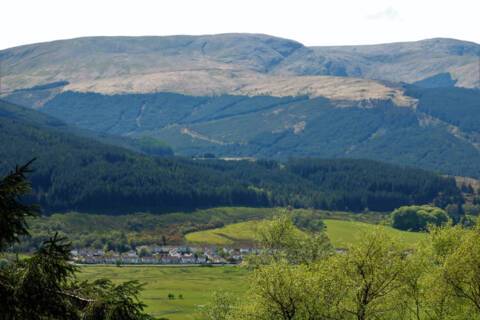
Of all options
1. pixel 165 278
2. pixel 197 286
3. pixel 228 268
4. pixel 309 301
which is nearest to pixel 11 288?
pixel 309 301

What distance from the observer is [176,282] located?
6476 inches

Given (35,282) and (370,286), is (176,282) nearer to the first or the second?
(370,286)

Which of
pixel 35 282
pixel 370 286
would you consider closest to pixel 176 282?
pixel 370 286

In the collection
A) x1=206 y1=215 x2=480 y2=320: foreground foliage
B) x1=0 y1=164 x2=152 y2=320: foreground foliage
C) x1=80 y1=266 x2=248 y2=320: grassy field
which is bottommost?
x1=80 y1=266 x2=248 y2=320: grassy field

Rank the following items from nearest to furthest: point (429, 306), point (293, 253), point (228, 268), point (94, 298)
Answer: point (94, 298)
point (429, 306)
point (293, 253)
point (228, 268)

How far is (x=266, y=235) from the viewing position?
8412cm

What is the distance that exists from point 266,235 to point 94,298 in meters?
61.8

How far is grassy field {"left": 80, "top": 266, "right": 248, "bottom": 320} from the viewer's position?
128750 millimetres

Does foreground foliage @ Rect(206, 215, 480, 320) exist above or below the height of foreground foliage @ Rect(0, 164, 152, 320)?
below

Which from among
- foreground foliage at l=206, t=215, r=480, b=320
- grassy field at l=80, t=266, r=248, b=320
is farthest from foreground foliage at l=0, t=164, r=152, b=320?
grassy field at l=80, t=266, r=248, b=320

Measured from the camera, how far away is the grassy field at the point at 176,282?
129m

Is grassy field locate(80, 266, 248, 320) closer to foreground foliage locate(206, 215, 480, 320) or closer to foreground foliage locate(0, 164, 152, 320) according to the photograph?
foreground foliage locate(206, 215, 480, 320)

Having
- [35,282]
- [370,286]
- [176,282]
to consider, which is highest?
[35,282]

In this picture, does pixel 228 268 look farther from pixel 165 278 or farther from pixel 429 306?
pixel 429 306
